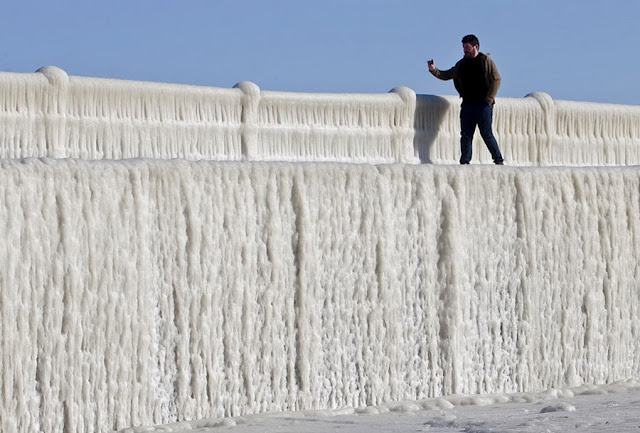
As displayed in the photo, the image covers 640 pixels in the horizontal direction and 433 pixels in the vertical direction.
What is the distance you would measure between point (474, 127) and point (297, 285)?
233 centimetres

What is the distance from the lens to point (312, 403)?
25.6 feet

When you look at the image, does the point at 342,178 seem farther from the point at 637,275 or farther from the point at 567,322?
the point at 637,275

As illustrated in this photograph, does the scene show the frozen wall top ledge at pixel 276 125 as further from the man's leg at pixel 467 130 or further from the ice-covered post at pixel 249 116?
the man's leg at pixel 467 130

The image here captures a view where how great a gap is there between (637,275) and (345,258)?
2.79m

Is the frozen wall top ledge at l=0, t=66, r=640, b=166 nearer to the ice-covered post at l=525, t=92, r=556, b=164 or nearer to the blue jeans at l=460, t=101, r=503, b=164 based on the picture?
the ice-covered post at l=525, t=92, r=556, b=164

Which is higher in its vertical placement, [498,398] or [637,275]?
[637,275]

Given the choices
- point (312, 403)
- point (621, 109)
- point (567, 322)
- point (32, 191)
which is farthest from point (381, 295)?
point (621, 109)

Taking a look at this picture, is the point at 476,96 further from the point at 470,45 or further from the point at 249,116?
the point at 249,116

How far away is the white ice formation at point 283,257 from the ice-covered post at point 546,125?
2cm

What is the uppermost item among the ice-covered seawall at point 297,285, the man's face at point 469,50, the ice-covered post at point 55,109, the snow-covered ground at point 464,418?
the man's face at point 469,50

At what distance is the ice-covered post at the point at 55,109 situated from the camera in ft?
25.0

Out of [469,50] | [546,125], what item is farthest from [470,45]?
[546,125]

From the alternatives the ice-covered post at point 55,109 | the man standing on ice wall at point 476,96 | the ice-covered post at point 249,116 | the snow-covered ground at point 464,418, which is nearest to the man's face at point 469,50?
the man standing on ice wall at point 476,96

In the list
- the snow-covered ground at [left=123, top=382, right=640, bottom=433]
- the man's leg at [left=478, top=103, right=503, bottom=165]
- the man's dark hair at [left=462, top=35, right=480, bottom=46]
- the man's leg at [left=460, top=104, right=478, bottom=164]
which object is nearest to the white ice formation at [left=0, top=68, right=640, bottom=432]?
the snow-covered ground at [left=123, top=382, right=640, bottom=433]
